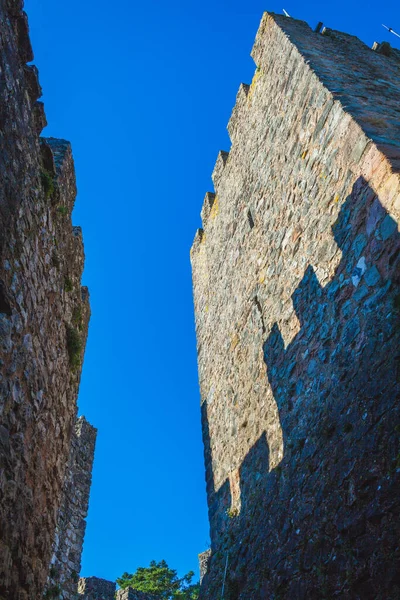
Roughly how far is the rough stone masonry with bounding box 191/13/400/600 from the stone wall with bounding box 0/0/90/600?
7.38ft

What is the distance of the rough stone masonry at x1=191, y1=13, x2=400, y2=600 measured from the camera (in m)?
3.85

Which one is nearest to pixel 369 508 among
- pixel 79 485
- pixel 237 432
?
pixel 237 432

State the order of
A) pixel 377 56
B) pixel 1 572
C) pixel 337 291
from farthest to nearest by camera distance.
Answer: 1. pixel 377 56
2. pixel 337 291
3. pixel 1 572

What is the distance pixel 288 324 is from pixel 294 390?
2.82 feet

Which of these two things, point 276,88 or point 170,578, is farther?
point 170,578

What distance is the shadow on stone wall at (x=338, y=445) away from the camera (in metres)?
3.56

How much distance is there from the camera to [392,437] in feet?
11.7

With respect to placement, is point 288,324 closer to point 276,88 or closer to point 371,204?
point 371,204

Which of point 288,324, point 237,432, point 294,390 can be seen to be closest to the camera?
point 294,390

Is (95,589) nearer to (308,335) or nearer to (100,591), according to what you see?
(100,591)

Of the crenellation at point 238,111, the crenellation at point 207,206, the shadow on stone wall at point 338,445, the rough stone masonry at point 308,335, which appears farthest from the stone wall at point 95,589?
the crenellation at point 238,111

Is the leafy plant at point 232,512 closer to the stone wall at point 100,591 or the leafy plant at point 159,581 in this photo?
the stone wall at point 100,591

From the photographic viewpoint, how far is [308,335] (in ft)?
18.0

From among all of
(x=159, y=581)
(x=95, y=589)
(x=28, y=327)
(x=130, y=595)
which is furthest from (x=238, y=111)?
(x=159, y=581)
